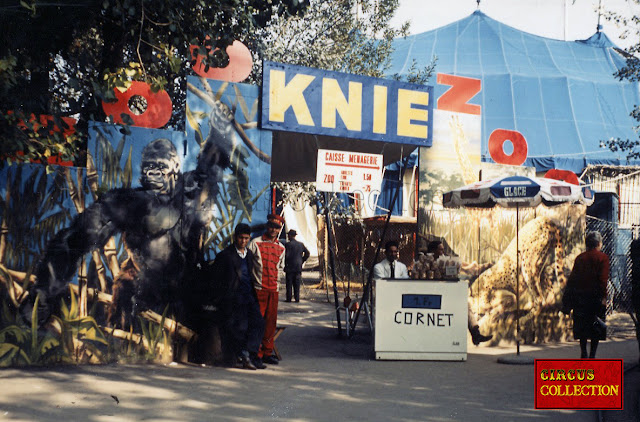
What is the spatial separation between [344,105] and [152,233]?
3.56m

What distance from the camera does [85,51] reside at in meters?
9.74

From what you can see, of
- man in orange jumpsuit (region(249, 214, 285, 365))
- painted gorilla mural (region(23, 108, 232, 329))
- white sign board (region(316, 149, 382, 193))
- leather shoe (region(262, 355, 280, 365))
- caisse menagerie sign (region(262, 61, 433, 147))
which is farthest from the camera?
white sign board (region(316, 149, 382, 193))

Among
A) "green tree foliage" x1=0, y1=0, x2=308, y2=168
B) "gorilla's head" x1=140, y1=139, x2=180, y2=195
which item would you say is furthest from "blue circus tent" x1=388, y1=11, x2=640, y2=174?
"gorilla's head" x1=140, y1=139, x2=180, y2=195

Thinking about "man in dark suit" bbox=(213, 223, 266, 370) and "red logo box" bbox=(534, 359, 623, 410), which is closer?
"red logo box" bbox=(534, 359, 623, 410)

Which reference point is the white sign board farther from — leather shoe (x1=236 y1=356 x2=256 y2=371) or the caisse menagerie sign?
leather shoe (x1=236 y1=356 x2=256 y2=371)

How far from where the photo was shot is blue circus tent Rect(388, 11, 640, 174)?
31.2m

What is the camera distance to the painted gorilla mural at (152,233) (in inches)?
358

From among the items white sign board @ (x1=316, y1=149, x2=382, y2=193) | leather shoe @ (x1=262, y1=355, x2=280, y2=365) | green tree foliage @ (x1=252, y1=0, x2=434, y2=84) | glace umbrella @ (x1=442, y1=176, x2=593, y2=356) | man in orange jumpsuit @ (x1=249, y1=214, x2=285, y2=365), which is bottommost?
leather shoe @ (x1=262, y1=355, x2=280, y2=365)

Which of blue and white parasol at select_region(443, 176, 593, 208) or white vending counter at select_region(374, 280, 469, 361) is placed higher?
blue and white parasol at select_region(443, 176, 593, 208)

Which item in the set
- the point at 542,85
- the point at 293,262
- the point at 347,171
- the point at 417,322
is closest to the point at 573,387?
the point at 417,322

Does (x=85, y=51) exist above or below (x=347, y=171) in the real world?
above

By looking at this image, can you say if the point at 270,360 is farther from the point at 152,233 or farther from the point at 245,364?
the point at 152,233

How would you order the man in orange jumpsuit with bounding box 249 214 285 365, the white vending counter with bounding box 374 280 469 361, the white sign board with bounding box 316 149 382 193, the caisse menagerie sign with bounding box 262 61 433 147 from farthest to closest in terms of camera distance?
the white sign board with bounding box 316 149 382 193 < the caisse menagerie sign with bounding box 262 61 433 147 < the white vending counter with bounding box 374 280 469 361 < the man in orange jumpsuit with bounding box 249 214 285 365

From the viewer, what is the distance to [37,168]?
8.98 meters
